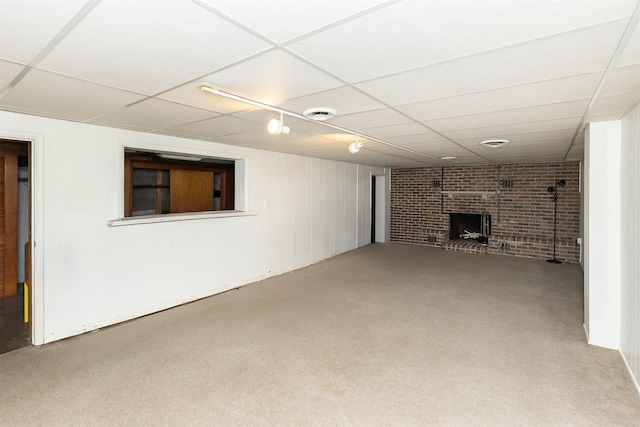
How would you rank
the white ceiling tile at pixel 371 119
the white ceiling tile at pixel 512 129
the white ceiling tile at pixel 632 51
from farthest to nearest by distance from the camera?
1. the white ceiling tile at pixel 512 129
2. the white ceiling tile at pixel 371 119
3. the white ceiling tile at pixel 632 51

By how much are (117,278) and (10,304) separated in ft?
5.66

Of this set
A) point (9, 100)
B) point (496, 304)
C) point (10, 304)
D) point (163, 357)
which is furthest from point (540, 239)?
point (10, 304)

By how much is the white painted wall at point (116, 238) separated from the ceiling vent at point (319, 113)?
6.65ft

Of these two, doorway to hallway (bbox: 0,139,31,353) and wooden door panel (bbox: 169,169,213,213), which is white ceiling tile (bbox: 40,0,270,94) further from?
wooden door panel (bbox: 169,169,213,213)

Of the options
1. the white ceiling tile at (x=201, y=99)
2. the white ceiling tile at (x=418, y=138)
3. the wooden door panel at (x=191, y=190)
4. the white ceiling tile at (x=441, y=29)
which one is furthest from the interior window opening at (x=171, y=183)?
the white ceiling tile at (x=441, y=29)

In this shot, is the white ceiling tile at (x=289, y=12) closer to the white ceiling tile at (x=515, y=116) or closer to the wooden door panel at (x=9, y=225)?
the white ceiling tile at (x=515, y=116)

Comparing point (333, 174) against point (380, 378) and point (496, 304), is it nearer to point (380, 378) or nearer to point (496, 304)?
point (496, 304)

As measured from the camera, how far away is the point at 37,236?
288 cm

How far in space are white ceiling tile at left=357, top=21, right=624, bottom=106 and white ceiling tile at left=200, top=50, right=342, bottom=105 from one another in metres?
0.33

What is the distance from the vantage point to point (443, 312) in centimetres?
370

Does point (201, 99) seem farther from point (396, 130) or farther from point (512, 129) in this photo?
point (512, 129)

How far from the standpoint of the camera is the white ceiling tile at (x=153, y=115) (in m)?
2.48

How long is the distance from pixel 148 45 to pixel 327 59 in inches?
32.6

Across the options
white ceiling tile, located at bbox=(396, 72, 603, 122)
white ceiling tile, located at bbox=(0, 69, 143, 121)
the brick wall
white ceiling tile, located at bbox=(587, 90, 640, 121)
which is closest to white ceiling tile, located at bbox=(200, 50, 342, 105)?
white ceiling tile, located at bbox=(0, 69, 143, 121)
